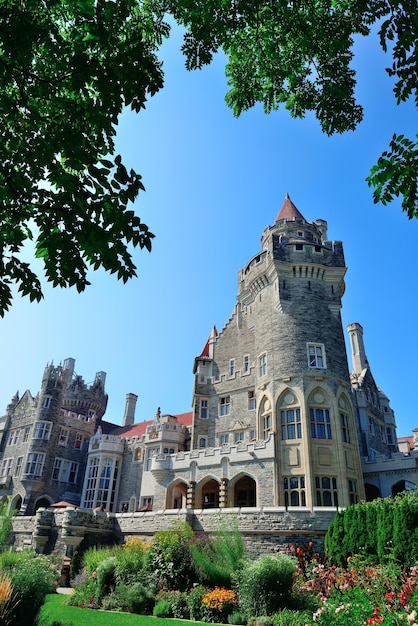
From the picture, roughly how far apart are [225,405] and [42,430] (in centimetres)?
1861

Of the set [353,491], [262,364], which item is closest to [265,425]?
[262,364]

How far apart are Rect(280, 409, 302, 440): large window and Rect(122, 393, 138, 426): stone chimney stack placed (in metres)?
28.6

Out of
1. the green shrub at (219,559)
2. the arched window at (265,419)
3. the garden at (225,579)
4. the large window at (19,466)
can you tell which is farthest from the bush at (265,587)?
the large window at (19,466)

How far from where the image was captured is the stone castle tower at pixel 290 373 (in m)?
24.8

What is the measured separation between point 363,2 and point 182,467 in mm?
26289

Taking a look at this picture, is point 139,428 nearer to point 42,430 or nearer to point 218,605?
point 42,430

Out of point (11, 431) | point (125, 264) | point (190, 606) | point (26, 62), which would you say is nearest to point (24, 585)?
point (190, 606)

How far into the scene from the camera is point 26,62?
5184mm

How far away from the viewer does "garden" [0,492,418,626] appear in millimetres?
11947

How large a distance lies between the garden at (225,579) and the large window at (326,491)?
4.56 m

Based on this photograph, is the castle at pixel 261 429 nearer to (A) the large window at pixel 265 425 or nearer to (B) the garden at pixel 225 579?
(A) the large window at pixel 265 425

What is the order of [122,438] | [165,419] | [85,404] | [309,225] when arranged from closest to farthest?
[309,225], [165,419], [122,438], [85,404]

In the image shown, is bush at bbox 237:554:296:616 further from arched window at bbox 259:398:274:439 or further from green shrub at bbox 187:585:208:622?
arched window at bbox 259:398:274:439

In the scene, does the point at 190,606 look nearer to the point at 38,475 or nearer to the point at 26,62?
the point at 26,62
